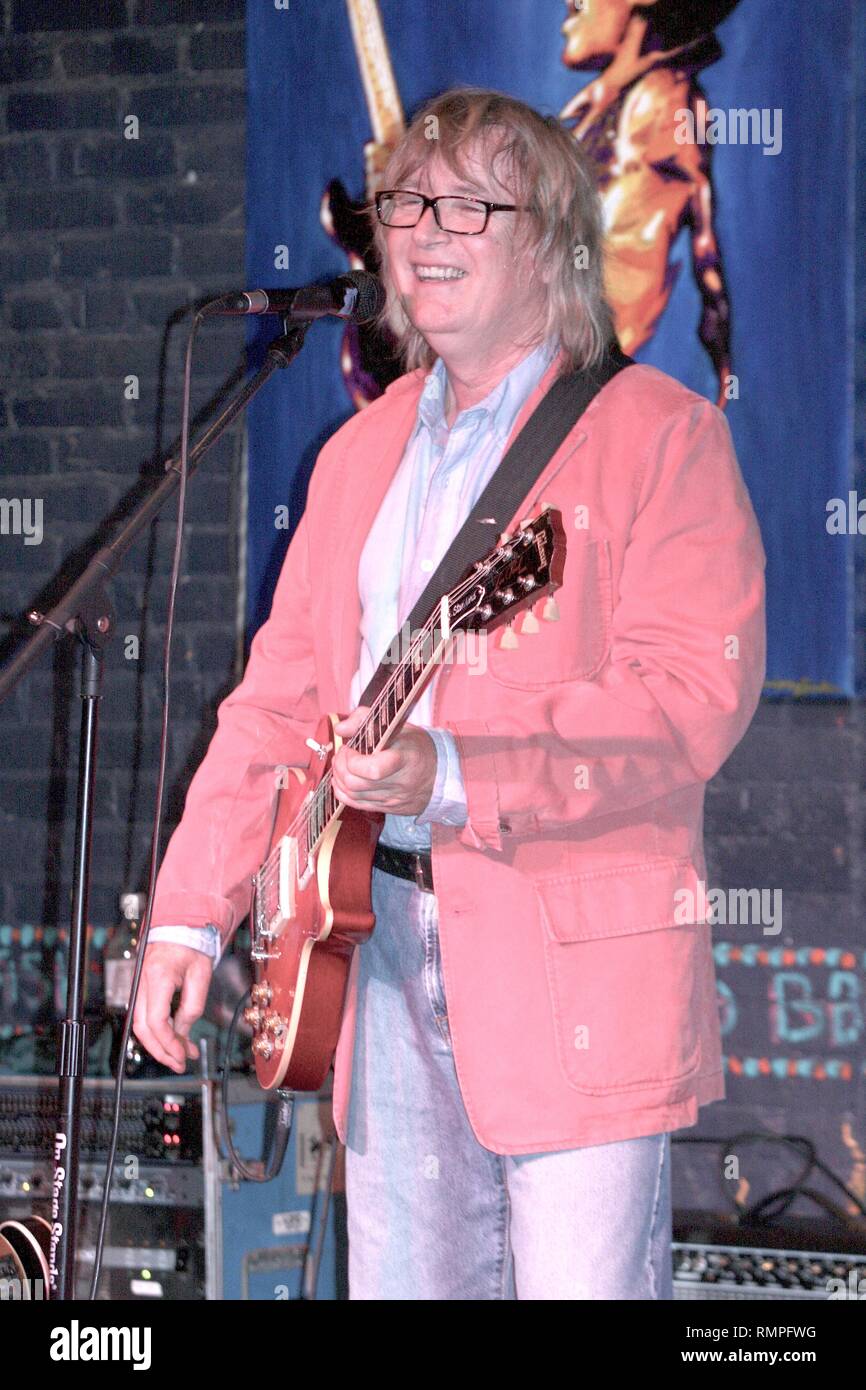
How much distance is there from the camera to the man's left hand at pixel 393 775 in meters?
1.58

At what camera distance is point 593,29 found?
10.7ft

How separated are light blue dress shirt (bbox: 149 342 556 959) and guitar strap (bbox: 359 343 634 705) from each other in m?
0.04

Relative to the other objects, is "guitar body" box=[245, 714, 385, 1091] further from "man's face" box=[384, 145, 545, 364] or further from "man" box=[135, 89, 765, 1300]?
"man's face" box=[384, 145, 545, 364]

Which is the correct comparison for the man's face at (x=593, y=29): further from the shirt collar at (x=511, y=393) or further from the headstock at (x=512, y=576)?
the headstock at (x=512, y=576)

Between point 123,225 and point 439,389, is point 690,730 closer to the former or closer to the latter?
point 439,389

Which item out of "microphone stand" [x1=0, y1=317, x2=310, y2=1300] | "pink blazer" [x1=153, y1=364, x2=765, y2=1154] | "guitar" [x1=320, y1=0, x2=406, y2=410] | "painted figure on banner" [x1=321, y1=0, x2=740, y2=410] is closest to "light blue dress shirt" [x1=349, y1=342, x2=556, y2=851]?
"pink blazer" [x1=153, y1=364, x2=765, y2=1154]

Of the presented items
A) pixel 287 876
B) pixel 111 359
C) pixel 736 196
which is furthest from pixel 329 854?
pixel 111 359

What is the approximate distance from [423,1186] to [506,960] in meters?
0.31

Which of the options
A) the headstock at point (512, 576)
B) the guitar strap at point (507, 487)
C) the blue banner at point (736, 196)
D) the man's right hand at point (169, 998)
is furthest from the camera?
the blue banner at point (736, 196)

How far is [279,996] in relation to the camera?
76.6 inches

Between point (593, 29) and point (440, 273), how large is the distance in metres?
1.66

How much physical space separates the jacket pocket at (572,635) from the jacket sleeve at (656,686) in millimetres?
16

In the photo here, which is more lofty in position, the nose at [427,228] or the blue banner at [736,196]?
the blue banner at [736,196]

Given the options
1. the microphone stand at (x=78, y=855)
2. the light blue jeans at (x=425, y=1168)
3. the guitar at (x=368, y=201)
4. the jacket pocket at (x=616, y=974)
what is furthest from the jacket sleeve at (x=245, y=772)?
the guitar at (x=368, y=201)
